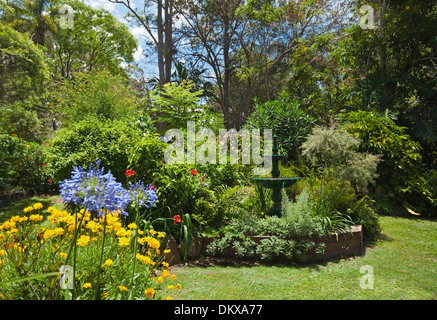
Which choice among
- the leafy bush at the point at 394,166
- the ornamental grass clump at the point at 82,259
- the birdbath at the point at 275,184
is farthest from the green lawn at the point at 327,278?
the leafy bush at the point at 394,166

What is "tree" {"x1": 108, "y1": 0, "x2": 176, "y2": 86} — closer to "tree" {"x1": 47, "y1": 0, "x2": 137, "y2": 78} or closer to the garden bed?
"tree" {"x1": 47, "y1": 0, "x2": 137, "y2": 78}

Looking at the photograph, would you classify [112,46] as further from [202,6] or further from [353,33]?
[353,33]

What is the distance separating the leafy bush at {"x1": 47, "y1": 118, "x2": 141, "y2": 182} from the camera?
418 cm

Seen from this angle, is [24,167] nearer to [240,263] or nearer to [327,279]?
[240,263]

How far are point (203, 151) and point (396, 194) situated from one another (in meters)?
4.36

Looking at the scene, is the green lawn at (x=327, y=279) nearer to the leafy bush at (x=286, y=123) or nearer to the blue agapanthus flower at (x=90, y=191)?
the blue agapanthus flower at (x=90, y=191)

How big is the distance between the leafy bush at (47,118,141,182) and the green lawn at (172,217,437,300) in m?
2.04

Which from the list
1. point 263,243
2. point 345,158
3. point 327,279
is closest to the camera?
point 327,279

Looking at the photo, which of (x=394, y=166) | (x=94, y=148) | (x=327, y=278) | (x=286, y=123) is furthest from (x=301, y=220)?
(x=286, y=123)

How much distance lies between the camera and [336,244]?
3641mm

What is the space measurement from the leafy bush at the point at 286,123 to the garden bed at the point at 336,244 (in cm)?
380

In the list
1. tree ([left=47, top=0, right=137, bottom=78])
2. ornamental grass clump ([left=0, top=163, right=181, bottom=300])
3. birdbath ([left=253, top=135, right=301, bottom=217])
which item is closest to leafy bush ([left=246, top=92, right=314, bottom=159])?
birdbath ([left=253, top=135, right=301, bottom=217])

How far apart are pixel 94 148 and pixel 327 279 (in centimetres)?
376

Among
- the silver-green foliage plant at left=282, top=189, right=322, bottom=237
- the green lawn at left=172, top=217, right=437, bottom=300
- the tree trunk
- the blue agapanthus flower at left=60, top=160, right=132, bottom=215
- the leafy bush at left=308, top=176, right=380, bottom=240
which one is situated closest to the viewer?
the blue agapanthus flower at left=60, top=160, right=132, bottom=215
